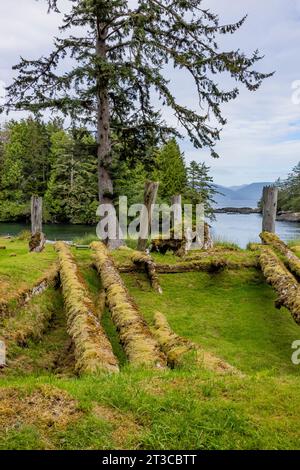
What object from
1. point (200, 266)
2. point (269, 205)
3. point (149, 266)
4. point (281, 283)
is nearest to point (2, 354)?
point (149, 266)

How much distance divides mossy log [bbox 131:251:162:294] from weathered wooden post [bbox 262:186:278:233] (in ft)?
20.0

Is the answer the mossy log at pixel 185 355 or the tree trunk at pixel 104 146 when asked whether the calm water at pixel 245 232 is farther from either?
the mossy log at pixel 185 355

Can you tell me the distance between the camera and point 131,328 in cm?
597

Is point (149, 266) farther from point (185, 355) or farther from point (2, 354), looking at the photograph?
point (185, 355)

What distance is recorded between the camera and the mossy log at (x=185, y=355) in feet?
16.1

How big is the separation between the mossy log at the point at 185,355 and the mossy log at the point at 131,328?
19 centimetres

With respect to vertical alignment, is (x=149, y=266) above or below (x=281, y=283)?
above

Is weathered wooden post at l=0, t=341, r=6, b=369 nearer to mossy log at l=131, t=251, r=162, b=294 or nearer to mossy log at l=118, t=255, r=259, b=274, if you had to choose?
mossy log at l=131, t=251, r=162, b=294

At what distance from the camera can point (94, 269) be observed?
10.8 meters

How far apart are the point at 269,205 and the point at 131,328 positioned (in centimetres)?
1014

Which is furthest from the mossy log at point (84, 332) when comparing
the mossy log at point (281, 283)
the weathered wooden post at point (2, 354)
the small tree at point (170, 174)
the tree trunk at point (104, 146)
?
the small tree at point (170, 174)

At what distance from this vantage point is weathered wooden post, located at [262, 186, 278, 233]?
1445 centimetres

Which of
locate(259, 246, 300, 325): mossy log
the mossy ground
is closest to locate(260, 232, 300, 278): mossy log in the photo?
locate(259, 246, 300, 325): mossy log

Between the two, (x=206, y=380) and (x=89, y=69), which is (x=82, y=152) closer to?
(x=89, y=69)
